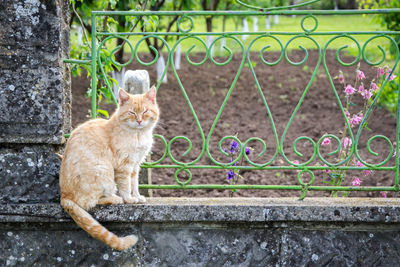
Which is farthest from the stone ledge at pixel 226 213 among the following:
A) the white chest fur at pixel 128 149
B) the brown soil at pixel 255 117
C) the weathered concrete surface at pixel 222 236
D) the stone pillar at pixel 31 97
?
the brown soil at pixel 255 117

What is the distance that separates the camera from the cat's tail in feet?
8.66

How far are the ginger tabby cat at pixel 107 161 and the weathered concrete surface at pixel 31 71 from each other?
220mm

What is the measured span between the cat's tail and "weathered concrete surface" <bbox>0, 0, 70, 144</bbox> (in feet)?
1.46

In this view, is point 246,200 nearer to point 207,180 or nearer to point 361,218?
point 361,218

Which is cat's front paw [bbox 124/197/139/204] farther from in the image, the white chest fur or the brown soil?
the brown soil

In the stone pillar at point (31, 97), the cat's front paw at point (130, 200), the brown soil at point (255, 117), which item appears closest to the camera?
the stone pillar at point (31, 97)

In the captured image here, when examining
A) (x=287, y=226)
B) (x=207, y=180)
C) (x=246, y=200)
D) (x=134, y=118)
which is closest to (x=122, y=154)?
(x=134, y=118)

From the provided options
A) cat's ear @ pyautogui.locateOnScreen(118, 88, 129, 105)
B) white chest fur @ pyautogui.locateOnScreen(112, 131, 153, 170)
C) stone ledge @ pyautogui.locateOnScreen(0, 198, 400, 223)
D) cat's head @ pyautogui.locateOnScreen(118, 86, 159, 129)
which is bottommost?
stone ledge @ pyautogui.locateOnScreen(0, 198, 400, 223)

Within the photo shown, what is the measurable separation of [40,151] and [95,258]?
778 mm

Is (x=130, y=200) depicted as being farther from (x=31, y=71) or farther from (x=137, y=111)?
(x=31, y=71)

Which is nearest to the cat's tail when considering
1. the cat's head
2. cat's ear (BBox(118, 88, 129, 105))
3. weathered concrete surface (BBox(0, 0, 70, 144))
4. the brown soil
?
weathered concrete surface (BBox(0, 0, 70, 144))

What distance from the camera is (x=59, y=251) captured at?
Result: 290 centimetres

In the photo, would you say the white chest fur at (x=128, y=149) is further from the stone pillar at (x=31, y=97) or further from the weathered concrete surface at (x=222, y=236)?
the stone pillar at (x=31, y=97)

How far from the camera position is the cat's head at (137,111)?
2795mm
